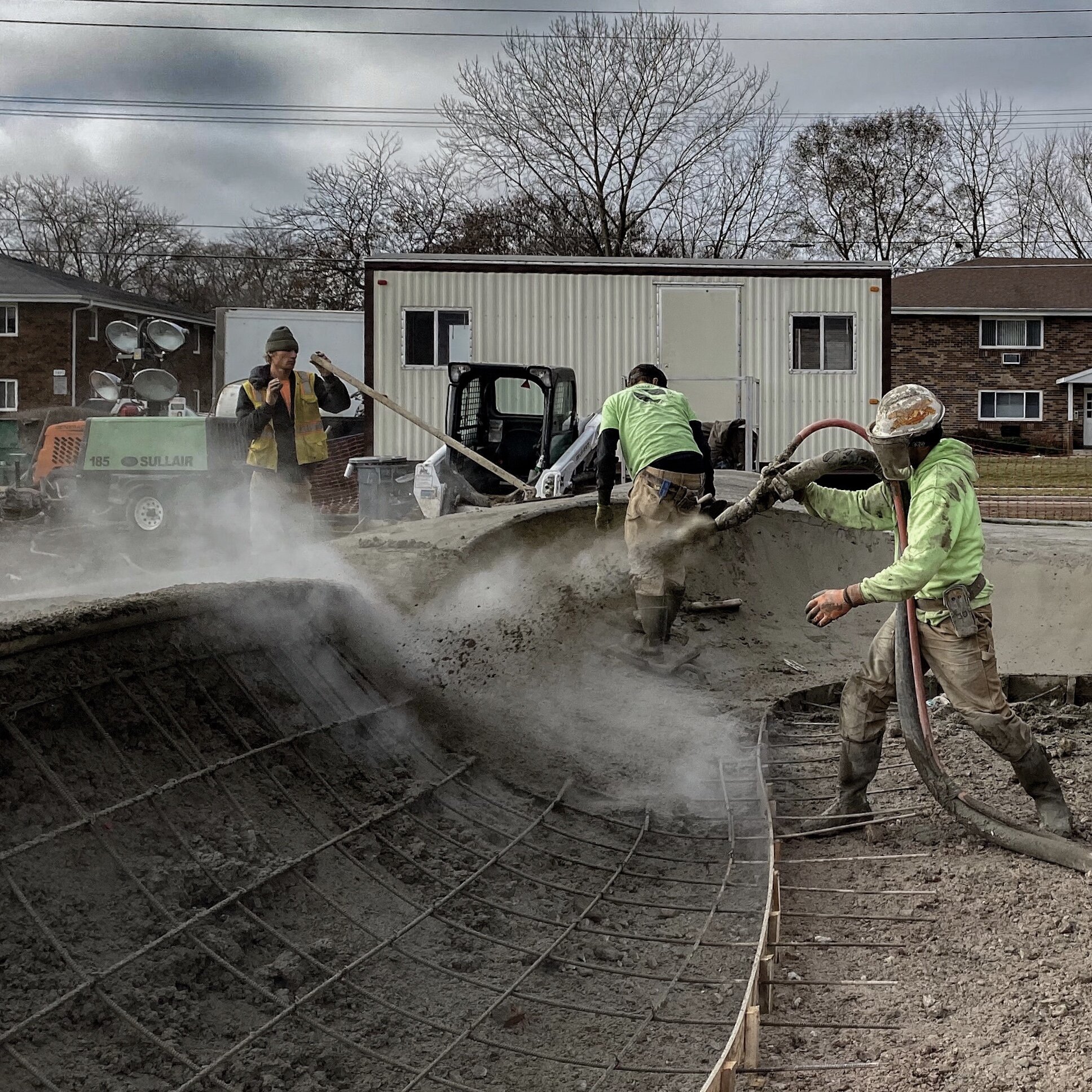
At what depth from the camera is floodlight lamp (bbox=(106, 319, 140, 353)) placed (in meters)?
14.8

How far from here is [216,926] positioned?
11.6 ft

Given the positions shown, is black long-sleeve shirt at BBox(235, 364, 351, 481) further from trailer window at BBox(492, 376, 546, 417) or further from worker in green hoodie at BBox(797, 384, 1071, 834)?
trailer window at BBox(492, 376, 546, 417)

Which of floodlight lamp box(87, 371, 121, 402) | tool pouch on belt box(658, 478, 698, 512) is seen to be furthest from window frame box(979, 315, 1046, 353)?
tool pouch on belt box(658, 478, 698, 512)

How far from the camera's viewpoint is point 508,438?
509 inches

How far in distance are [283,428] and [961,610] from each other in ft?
16.1

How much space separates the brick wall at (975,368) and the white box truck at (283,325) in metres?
18.2

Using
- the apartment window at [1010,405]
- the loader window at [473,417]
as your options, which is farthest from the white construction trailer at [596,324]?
the apartment window at [1010,405]

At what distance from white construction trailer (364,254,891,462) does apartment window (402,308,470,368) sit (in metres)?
0.02

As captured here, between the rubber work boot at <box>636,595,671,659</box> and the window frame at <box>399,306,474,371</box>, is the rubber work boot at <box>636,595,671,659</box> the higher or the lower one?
the lower one

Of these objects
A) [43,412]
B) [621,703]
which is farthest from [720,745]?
[43,412]

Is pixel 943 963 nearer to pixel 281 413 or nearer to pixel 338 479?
pixel 281 413

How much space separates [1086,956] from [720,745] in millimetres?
2981

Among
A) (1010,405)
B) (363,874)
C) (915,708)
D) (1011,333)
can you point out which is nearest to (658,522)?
(915,708)

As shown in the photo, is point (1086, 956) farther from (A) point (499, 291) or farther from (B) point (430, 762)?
(A) point (499, 291)
